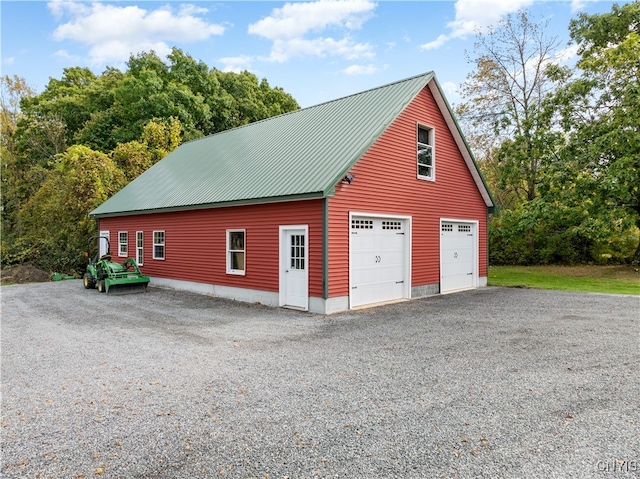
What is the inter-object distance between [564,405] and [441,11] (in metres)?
13.6

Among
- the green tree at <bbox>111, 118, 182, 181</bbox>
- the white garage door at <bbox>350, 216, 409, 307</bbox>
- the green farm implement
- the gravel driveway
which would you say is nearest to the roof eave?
the white garage door at <bbox>350, 216, 409, 307</bbox>

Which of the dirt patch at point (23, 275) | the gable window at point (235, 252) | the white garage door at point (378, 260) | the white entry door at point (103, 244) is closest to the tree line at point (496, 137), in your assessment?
the dirt patch at point (23, 275)

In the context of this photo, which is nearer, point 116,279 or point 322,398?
point 322,398

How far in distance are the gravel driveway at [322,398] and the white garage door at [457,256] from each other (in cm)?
484

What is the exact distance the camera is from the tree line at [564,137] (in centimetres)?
1650

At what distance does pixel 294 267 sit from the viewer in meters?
10.6

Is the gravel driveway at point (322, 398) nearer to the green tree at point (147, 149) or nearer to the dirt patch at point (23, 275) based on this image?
the dirt patch at point (23, 275)

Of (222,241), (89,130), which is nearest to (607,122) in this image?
(222,241)

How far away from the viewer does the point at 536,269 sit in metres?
21.1

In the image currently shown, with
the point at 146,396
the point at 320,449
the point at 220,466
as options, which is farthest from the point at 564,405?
the point at 146,396

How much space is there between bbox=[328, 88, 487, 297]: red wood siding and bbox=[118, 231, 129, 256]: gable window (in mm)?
10828

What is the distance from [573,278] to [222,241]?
14.5 meters

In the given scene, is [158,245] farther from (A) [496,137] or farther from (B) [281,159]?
(A) [496,137]

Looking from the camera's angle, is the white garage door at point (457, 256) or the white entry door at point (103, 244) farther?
the white entry door at point (103, 244)
